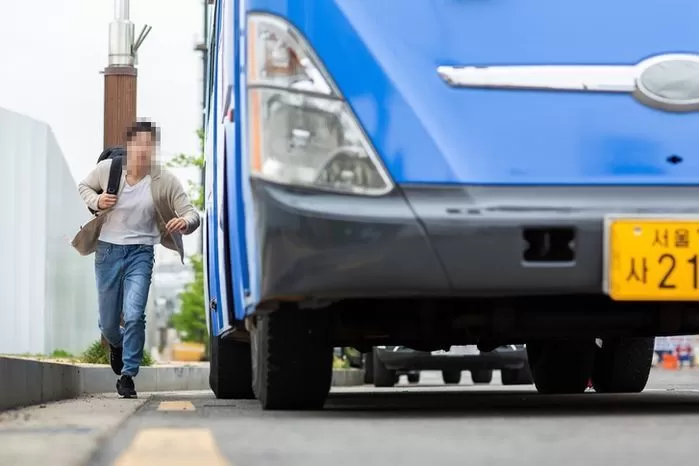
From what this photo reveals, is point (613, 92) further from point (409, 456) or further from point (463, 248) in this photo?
point (409, 456)

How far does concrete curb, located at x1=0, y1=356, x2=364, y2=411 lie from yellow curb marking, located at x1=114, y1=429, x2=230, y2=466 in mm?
1862

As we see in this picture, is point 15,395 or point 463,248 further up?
point 463,248

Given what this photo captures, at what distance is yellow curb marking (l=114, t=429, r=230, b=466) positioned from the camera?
3.77 m

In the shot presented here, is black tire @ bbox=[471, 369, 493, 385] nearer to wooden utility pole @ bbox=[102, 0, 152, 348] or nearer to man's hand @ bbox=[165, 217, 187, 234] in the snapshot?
wooden utility pole @ bbox=[102, 0, 152, 348]

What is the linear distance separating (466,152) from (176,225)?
10.7 ft

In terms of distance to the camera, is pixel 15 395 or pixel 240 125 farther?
pixel 15 395

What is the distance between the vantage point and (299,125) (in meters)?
5.04

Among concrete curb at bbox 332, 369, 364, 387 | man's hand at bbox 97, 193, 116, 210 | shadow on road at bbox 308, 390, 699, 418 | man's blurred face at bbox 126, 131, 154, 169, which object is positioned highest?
man's blurred face at bbox 126, 131, 154, 169

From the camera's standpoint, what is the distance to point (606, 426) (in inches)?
191

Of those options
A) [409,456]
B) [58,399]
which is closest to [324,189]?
[409,456]

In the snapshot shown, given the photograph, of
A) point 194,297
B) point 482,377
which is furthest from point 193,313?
point 482,377

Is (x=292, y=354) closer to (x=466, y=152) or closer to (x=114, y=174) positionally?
(x=466, y=152)

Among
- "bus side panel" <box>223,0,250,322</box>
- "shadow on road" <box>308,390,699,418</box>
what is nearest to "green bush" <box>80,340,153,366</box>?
"shadow on road" <box>308,390,699,418</box>

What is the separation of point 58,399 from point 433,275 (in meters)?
4.11
